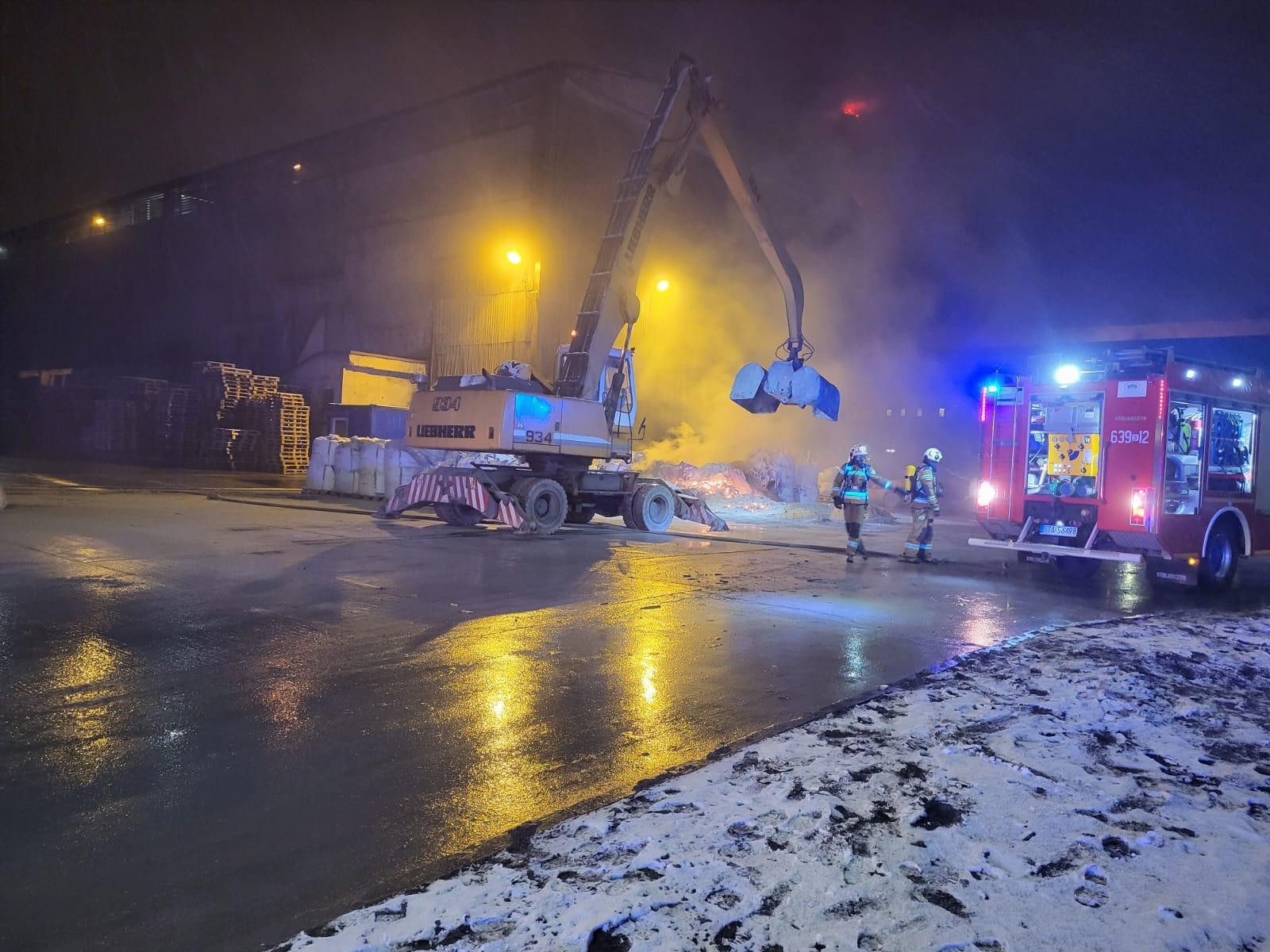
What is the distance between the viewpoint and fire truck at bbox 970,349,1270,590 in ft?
29.4

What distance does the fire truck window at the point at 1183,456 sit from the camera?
355 inches

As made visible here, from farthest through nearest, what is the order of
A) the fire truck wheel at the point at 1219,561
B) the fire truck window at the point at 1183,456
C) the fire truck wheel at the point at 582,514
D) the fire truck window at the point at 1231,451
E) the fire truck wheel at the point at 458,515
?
1. the fire truck wheel at the point at 582,514
2. the fire truck wheel at the point at 458,515
3. the fire truck window at the point at 1231,451
4. the fire truck wheel at the point at 1219,561
5. the fire truck window at the point at 1183,456

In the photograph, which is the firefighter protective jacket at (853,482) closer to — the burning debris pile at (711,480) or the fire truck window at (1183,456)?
the fire truck window at (1183,456)

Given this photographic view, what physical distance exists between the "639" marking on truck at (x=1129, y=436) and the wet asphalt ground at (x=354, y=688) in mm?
1724

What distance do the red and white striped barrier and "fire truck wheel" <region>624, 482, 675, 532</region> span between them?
8.17 feet

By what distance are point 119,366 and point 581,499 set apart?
1611 inches

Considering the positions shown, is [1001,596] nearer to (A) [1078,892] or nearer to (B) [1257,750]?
(B) [1257,750]

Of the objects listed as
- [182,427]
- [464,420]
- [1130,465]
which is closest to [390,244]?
[182,427]

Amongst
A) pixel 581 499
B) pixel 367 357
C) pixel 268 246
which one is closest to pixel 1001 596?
pixel 581 499

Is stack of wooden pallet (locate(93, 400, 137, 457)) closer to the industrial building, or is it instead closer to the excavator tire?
the industrial building

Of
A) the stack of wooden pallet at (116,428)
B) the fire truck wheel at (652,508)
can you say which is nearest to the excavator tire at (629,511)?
the fire truck wheel at (652,508)

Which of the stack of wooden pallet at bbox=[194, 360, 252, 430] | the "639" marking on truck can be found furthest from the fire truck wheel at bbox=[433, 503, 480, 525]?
the stack of wooden pallet at bbox=[194, 360, 252, 430]

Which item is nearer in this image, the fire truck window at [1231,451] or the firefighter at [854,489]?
the fire truck window at [1231,451]

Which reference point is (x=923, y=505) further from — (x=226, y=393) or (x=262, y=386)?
(x=226, y=393)
